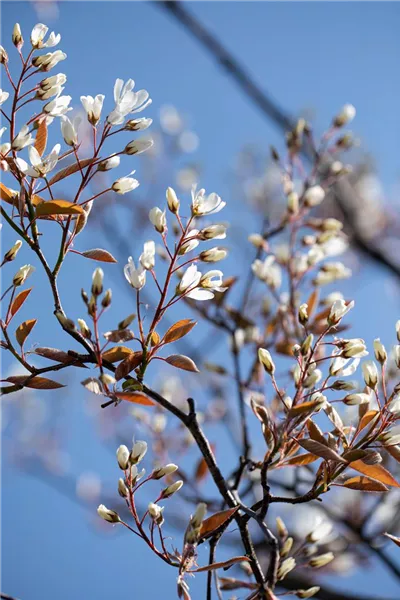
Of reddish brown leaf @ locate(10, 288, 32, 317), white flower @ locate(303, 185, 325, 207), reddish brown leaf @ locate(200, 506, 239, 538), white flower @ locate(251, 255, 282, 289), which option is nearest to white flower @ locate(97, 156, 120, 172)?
reddish brown leaf @ locate(10, 288, 32, 317)

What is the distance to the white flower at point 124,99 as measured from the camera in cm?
99

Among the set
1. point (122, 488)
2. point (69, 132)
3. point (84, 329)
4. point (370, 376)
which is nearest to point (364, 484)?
point (370, 376)

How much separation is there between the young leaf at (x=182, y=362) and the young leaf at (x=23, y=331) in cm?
22

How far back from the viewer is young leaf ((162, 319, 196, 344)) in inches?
38.9

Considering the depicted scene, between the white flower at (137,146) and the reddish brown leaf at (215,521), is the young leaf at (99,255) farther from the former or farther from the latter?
the reddish brown leaf at (215,521)

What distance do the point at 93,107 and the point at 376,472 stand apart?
2.34ft

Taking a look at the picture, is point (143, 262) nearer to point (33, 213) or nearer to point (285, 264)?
point (33, 213)

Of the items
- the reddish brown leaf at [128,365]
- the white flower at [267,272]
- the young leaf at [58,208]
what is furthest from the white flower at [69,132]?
the white flower at [267,272]

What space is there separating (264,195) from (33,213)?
380cm

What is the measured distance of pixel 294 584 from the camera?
76.5 inches

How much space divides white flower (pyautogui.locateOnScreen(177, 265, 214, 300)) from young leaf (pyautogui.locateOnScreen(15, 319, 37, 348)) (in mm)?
242

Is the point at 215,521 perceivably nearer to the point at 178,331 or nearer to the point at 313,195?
the point at 178,331

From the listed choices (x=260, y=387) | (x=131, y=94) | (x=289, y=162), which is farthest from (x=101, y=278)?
(x=289, y=162)

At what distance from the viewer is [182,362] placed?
967 millimetres
